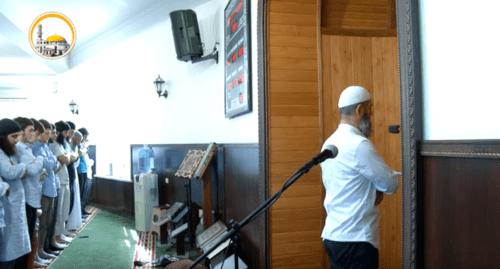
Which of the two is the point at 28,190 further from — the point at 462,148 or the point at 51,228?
the point at 462,148

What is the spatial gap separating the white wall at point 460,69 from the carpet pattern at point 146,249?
421 centimetres

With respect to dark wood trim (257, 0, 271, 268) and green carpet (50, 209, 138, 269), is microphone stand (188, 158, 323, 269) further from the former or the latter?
green carpet (50, 209, 138, 269)

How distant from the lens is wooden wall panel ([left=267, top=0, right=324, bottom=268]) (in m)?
3.54

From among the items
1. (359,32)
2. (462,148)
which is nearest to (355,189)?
(462,148)

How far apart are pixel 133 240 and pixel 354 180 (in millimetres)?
5184

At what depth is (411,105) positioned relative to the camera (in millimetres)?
1679

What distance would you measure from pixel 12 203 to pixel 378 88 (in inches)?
132

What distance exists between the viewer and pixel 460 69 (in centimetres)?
148

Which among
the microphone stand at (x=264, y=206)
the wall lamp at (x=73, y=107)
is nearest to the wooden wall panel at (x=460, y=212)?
the microphone stand at (x=264, y=206)

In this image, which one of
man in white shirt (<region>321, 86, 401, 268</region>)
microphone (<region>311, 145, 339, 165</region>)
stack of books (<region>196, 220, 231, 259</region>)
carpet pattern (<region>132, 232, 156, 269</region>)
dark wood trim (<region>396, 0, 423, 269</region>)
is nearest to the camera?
microphone (<region>311, 145, 339, 165</region>)

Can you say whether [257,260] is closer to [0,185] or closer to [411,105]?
[0,185]

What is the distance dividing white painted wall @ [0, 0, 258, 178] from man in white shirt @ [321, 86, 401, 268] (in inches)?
72.0

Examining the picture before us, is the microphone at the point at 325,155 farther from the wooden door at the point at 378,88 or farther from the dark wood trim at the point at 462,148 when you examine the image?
the wooden door at the point at 378,88

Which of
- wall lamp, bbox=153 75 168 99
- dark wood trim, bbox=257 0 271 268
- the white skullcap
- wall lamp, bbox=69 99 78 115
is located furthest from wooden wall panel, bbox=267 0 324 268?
wall lamp, bbox=69 99 78 115
